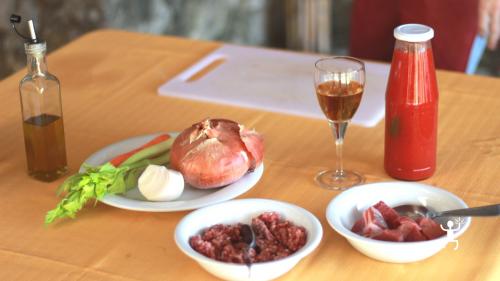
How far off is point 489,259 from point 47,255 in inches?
24.3

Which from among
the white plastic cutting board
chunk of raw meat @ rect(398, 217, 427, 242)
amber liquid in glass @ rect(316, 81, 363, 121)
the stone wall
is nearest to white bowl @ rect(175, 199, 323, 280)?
chunk of raw meat @ rect(398, 217, 427, 242)

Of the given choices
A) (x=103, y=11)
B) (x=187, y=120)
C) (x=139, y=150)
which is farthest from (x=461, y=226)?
(x=103, y=11)

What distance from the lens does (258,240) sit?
1.16 metres

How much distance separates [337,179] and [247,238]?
0.32m

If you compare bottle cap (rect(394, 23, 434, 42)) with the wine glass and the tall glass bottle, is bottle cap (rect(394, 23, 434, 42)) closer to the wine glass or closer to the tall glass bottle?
the wine glass

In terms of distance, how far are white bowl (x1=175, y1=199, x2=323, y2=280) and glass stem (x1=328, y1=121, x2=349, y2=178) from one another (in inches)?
8.9

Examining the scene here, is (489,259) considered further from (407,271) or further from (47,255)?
(47,255)

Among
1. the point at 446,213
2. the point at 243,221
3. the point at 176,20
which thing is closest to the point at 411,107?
the point at 446,213

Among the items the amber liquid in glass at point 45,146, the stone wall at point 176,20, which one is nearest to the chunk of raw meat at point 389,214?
the amber liquid in glass at point 45,146

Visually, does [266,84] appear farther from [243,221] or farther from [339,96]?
[243,221]

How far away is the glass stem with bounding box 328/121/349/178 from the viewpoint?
Answer: 4.59 feet

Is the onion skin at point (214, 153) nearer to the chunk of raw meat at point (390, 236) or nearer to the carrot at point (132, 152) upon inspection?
the carrot at point (132, 152)

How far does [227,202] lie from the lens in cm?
124

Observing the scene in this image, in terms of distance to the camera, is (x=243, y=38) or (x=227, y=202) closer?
(x=227, y=202)
